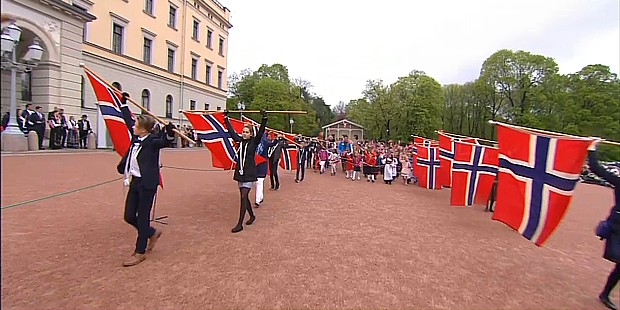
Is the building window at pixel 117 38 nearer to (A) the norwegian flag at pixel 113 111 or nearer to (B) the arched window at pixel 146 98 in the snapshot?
(B) the arched window at pixel 146 98

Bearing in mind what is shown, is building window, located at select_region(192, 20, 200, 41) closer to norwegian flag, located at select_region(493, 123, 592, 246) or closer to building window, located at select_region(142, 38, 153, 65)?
building window, located at select_region(142, 38, 153, 65)

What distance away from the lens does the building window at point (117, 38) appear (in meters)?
33.7

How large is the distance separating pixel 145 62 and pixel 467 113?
50078mm

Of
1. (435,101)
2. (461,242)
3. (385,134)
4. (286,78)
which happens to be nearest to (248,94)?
(286,78)

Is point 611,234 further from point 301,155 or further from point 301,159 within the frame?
point 301,155

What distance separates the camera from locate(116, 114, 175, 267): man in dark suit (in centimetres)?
543

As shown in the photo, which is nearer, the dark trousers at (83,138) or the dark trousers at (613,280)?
the dark trousers at (613,280)

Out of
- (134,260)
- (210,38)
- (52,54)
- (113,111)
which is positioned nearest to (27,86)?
(52,54)

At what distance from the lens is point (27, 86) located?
23.5 meters

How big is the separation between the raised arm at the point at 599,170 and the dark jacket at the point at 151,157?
547 cm

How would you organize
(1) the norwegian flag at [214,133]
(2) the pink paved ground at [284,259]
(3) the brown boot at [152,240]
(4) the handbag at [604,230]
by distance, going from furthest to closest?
(1) the norwegian flag at [214,133] < (3) the brown boot at [152,240] < (4) the handbag at [604,230] < (2) the pink paved ground at [284,259]

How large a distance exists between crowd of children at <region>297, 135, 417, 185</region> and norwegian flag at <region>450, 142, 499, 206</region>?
738 cm

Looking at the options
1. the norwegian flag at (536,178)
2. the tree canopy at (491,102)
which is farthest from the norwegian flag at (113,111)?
the tree canopy at (491,102)

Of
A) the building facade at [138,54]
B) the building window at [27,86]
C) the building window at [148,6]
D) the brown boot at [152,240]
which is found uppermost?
the building window at [148,6]
